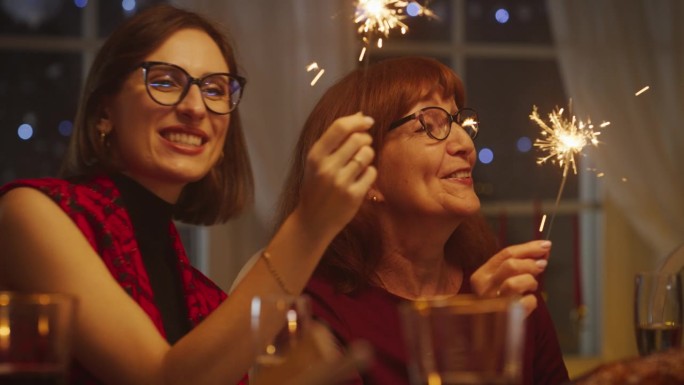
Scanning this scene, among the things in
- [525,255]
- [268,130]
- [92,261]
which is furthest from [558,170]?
[92,261]

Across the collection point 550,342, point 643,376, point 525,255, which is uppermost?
point 525,255

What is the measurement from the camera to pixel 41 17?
3586 millimetres

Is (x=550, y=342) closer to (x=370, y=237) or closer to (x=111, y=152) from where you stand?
(x=370, y=237)

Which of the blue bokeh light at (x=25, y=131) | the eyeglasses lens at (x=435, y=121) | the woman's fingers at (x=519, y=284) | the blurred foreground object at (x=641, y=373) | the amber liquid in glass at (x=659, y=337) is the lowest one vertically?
the amber liquid in glass at (x=659, y=337)

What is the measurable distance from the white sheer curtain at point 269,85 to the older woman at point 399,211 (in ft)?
4.40

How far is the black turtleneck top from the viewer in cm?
186

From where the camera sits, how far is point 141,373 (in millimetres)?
1485

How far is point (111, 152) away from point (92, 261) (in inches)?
15.4

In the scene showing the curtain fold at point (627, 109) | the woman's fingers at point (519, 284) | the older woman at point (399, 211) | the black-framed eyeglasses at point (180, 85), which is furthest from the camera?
the curtain fold at point (627, 109)

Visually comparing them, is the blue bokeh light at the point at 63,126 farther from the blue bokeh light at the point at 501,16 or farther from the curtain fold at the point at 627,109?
the curtain fold at the point at 627,109

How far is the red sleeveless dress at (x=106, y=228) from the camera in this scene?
1707 millimetres

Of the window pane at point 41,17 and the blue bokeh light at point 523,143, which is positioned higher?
the window pane at point 41,17

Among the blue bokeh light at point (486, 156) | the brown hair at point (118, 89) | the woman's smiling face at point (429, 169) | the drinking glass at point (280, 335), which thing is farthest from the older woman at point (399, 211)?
the blue bokeh light at point (486, 156)

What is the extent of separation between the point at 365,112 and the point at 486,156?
1.97 meters
